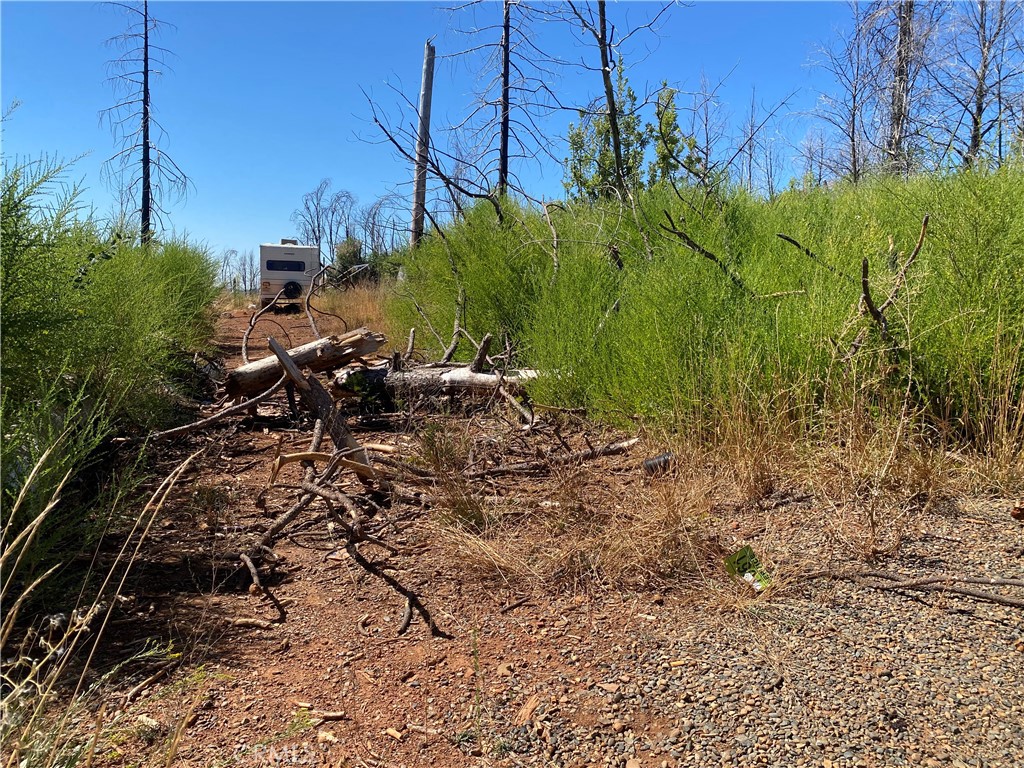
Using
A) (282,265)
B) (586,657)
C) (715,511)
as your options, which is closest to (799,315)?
(715,511)

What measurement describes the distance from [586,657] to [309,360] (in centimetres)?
407

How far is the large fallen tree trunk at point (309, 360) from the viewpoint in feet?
18.2

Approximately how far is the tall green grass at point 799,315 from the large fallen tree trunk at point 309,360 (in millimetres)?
1428

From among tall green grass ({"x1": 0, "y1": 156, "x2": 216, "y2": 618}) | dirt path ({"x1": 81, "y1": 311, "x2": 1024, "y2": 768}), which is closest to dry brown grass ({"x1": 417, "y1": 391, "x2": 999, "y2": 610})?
dirt path ({"x1": 81, "y1": 311, "x2": 1024, "y2": 768})

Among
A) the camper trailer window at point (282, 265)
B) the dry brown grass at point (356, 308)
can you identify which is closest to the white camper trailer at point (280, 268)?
the camper trailer window at point (282, 265)

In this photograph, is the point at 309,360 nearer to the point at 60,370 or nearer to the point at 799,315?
the point at 60,370

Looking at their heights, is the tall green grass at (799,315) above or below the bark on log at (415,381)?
above

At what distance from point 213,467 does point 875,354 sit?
4.04 m

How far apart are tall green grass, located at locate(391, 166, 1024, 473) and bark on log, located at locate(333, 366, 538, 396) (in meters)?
0.45

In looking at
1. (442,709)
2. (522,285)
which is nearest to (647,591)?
(442,709)

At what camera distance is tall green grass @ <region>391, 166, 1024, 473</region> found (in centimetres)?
351

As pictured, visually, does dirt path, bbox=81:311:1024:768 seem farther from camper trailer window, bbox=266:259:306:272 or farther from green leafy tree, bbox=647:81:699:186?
camper trailer window, bbox=266:259:306:272

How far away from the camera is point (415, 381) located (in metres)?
5.79

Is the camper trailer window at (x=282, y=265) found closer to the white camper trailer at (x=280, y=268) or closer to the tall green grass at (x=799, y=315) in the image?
the white camper trailer at (x=280, y=268)
